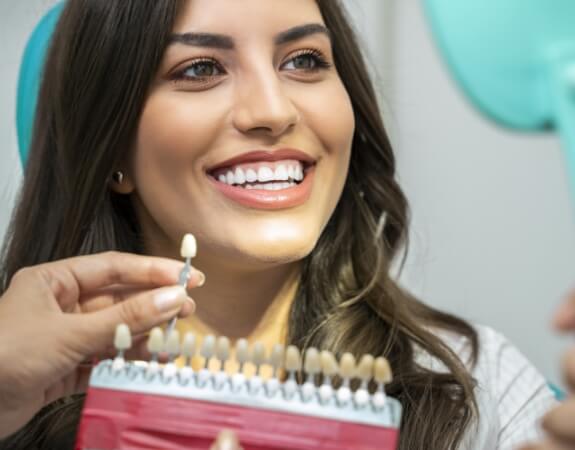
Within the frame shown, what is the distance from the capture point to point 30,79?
4.46ft

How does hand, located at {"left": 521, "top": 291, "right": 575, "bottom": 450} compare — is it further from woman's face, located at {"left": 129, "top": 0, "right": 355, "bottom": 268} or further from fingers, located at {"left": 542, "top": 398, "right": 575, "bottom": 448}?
woman's face, located at {"left": 129, "top": 0, "right": 355, "bottom": 268}

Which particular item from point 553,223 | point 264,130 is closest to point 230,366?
point 264,130

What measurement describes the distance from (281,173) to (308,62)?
6.4 inches

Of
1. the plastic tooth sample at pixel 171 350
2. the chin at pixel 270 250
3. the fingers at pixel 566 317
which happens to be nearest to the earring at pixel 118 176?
the chin at pixel 270 250

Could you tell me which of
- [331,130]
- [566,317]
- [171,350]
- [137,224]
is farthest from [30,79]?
[566,317]

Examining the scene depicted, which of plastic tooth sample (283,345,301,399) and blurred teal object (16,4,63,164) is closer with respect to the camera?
plastic tooth sample (283,345,301,399)

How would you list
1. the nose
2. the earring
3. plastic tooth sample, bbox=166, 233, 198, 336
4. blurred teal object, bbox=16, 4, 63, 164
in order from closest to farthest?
plastic tooth sample, bbox=166, 233, 198, 336, the nose, the earring, blurred teal object, bbox=16, 4, 63, 164

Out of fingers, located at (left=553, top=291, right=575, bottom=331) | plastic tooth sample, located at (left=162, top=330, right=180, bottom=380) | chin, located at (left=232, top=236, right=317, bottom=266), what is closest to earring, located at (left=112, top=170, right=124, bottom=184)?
chin, located at (left=232, top=236, right=317, bottom=266)

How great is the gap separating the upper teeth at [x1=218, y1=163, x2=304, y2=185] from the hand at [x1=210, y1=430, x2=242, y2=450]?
1.16ft

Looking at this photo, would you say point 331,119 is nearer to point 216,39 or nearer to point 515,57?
point 216,39

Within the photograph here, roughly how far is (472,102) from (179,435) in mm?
354

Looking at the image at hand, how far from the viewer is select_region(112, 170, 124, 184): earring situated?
106cm

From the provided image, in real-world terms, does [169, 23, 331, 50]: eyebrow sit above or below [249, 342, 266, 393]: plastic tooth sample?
above

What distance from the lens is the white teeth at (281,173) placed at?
0.96 metres
